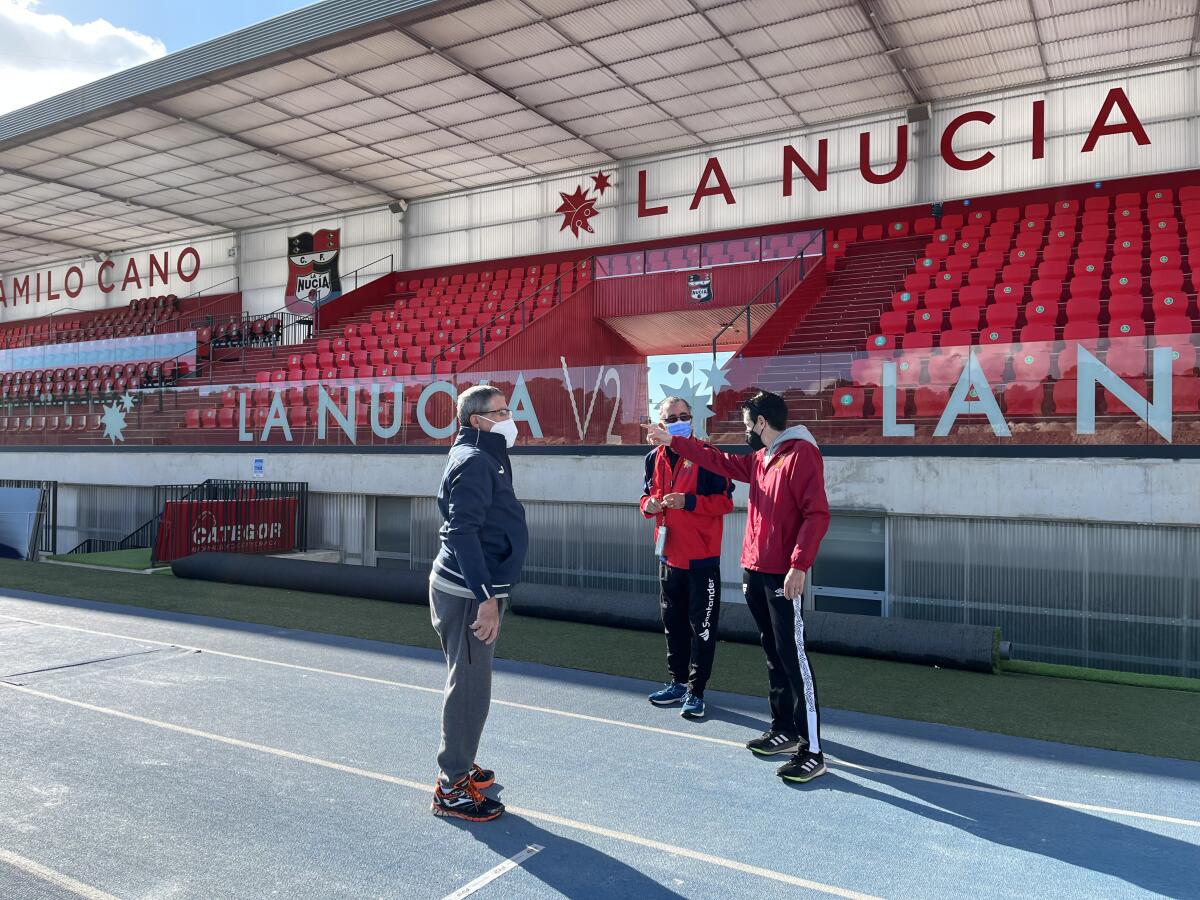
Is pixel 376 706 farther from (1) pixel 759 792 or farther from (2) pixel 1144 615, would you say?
(2) pixel 1144 615

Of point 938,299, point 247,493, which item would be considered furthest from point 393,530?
point 938,299

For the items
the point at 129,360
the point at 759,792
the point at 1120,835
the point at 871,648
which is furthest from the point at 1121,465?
the point at 129,360

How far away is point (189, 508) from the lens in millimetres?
13344

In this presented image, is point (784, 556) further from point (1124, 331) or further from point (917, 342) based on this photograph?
point (917, 342)

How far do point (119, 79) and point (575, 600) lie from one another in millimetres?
14374

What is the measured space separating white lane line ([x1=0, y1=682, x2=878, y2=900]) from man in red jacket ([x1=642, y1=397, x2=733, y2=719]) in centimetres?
198

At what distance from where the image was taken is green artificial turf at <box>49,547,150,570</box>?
44.7 ft

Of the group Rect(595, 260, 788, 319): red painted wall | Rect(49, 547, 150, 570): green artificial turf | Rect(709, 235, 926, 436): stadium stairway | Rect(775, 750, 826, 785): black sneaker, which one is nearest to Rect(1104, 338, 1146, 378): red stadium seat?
Rect(709, 235, 926, 436): stadium stairway

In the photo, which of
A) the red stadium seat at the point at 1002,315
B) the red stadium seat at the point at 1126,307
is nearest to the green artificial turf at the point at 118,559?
the red stadium seat at the point at 1002,315

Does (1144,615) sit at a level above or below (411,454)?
below

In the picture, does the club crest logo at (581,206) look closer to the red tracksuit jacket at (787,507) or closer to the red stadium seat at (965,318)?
the red stadium seat at (965,318)

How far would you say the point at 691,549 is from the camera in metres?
5.96

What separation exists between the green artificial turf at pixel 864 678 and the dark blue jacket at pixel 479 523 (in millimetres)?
3250

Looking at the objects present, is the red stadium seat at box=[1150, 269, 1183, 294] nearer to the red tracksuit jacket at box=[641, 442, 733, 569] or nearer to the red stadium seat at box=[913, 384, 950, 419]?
the red stadium seat at box=[913, 384, 950, 419]
